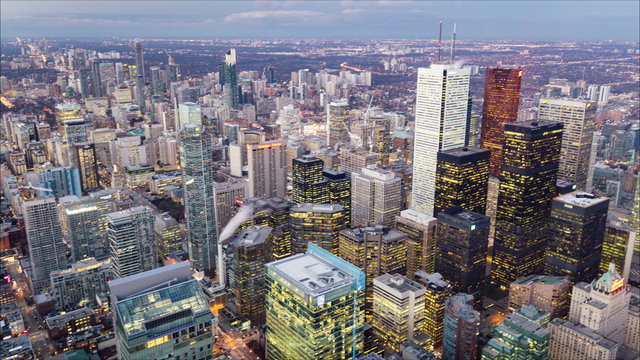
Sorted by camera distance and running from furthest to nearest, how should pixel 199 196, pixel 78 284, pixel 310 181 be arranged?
1. pixel 310 181
2. pixel 199 196
3. pixel 78 284

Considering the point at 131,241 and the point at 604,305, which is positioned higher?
the point at 131,241

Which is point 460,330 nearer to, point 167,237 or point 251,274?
point 251,274

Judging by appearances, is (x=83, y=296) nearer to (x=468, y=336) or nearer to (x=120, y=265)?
(x=120, y=265)

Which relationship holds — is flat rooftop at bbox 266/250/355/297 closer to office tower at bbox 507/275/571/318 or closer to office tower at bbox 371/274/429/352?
office tower at bbox 371/274/429/352

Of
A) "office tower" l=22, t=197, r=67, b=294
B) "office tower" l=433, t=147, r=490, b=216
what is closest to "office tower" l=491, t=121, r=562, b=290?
"office tower" l=433, t=147, r=490, b=216

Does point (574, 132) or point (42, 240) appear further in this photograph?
point (574, 132)

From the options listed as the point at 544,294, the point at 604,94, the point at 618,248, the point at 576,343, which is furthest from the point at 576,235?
the point at 604,94
